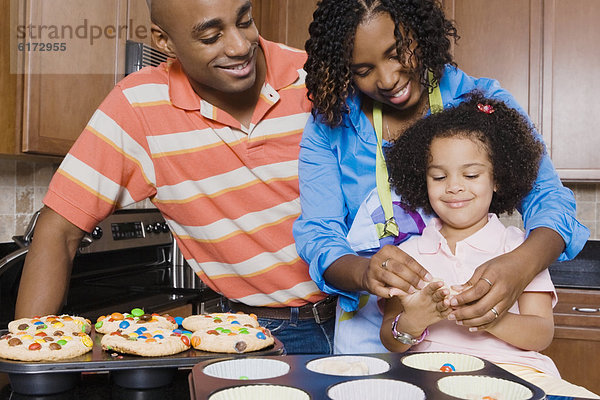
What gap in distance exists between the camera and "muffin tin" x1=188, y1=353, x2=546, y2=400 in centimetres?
78

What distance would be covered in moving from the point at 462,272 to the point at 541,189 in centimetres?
25

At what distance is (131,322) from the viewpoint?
112cm

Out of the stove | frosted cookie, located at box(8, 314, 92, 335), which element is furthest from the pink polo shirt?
the stove

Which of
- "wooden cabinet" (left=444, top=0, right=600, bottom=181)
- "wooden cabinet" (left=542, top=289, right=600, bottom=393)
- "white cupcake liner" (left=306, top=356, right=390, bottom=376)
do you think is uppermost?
"wooden cabinet" (left=444, top=0, right=600, bottom=181)

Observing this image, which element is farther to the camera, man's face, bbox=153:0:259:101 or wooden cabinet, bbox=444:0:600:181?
wooden cabinet, bbox=444:0:600:181

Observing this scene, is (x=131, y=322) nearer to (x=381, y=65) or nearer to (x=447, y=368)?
(x=447, y=368)

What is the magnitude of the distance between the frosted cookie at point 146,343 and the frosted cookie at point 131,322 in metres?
0.05

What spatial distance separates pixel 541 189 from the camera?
1.35 metres

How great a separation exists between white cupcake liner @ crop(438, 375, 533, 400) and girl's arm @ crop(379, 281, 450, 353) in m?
0.26

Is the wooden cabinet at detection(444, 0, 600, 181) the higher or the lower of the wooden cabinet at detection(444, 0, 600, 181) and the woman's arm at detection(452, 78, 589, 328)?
the higher

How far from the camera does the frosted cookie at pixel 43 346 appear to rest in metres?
0.93

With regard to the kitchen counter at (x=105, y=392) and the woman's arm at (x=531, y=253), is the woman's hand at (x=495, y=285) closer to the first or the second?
the woman's arm at (x=531, y=253)

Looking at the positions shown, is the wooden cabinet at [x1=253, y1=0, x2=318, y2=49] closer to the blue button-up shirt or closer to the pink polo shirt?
the blue button-up shirt

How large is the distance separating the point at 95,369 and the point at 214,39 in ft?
2.58
